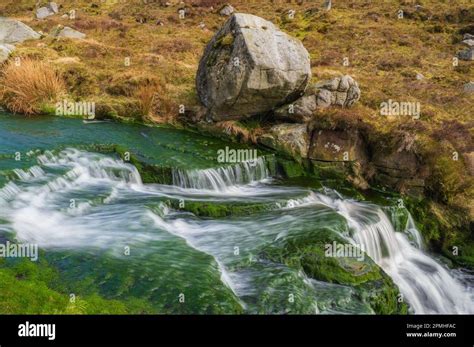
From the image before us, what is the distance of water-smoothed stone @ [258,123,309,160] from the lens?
1895 centimetres

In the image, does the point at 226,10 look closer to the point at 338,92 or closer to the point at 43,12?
the point at 43,12

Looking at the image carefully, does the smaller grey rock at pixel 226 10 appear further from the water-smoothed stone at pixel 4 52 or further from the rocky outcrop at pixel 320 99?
the rocky outcrop at pixel 320 99

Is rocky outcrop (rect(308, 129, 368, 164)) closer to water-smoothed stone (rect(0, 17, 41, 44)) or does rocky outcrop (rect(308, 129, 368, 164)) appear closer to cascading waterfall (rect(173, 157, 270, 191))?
cascading waterfall (rect(173, 157, 270, 191))

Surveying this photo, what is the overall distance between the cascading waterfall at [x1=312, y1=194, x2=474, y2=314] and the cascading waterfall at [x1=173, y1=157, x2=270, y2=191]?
2.58 m

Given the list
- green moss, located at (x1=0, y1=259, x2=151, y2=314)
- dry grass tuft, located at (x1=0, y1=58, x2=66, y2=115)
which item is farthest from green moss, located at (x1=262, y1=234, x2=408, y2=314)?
dry grass tuft, located at (x1=0, y1=58, x2=66, y2=115)

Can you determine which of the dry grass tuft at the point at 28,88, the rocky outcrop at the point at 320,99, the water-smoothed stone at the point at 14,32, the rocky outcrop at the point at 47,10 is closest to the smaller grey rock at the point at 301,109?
the rocky outcrop at the point at 320,99

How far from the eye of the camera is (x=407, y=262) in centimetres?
1492

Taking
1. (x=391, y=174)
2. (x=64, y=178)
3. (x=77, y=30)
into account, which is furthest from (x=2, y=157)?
(x=77, y=30)

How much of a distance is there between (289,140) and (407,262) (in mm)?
6477

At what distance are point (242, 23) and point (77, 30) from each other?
79.4 ft
